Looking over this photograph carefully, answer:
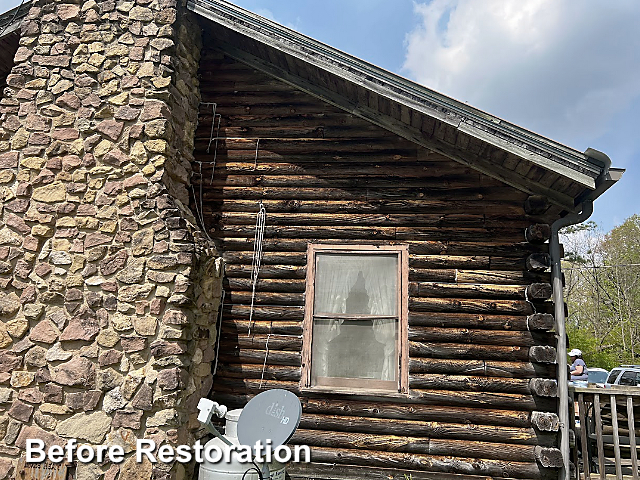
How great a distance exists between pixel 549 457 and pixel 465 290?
1898 millimetres

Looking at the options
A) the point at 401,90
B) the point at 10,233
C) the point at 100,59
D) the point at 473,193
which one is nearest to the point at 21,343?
the point at 10,233

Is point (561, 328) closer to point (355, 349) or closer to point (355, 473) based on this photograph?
point (355, 349)

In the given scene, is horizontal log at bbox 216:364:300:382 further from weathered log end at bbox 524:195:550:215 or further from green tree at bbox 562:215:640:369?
green tree at bbox 562:215:640:369

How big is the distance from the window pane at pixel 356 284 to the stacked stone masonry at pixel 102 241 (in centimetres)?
130

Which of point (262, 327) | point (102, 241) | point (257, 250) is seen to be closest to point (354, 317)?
point (262, 327)

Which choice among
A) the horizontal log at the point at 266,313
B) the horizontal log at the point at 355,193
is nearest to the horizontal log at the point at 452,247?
the horizontal log at the point at 355,193

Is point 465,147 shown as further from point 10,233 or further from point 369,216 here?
point 10,233

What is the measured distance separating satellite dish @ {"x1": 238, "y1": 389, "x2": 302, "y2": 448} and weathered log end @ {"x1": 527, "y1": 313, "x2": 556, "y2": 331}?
2756 millimetres

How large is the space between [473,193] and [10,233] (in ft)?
17.9

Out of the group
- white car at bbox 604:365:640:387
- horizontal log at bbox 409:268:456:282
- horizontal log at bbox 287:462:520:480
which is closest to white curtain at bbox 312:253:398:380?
horizontal log at bbox 409:268:456:282

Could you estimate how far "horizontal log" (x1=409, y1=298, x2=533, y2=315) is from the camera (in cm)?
523

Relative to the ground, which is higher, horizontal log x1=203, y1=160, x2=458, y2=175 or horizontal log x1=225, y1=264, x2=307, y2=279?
horizontal log x1=203, y1=160, x2=458, y2=175

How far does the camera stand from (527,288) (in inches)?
207

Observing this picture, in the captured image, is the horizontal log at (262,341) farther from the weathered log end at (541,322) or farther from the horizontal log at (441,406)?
the weathered log end at (541,322)
